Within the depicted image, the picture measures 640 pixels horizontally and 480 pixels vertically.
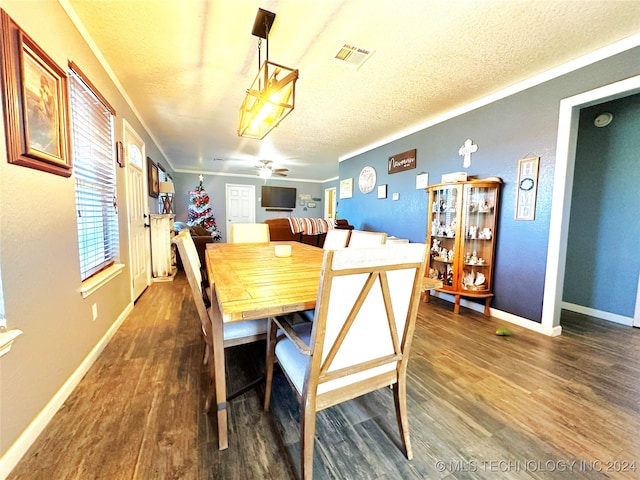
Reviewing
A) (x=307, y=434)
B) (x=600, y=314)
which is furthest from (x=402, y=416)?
(x=600, y=314)

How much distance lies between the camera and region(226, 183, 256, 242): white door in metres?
8.16

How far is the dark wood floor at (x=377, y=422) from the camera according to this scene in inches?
42.7

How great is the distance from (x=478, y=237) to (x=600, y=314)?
5.05 feet

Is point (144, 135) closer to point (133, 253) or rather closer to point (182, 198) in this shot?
point (133, 253)

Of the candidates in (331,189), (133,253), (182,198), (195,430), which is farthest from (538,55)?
(182,198)

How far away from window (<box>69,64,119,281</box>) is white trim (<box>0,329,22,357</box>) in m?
0.78

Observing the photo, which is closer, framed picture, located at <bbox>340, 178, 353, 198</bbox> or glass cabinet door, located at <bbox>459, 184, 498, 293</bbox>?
glass cabinet door, located at <bbox>459, 184, 498, 293</bbox>

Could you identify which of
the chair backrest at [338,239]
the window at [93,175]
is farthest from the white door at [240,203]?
the chair backrest at [338,239]

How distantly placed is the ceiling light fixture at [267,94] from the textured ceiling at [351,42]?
7cm

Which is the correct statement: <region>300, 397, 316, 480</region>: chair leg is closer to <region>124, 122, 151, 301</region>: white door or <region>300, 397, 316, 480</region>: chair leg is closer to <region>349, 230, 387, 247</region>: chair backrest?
<region>349, 230, 387, 247</region>: chair backrest

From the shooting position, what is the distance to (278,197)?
340 inches

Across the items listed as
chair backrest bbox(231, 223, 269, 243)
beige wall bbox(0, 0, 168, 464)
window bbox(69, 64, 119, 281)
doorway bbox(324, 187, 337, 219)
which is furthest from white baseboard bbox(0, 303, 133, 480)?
doorway bbox(324, 187, 337, 219)

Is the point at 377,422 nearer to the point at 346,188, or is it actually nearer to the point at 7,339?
the point at 7,339

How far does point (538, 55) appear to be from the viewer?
2098 millimetres
